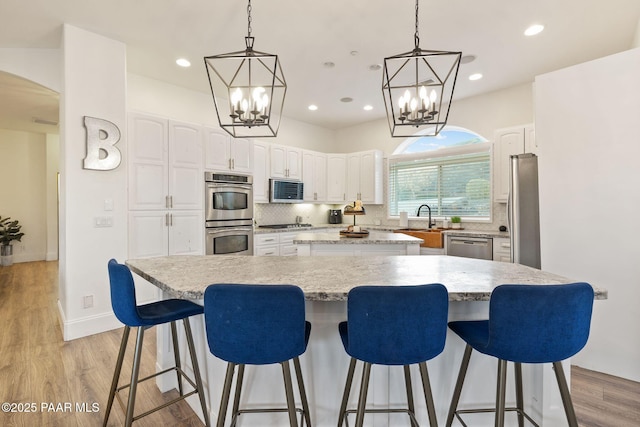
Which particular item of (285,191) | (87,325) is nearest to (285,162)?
(285,191)

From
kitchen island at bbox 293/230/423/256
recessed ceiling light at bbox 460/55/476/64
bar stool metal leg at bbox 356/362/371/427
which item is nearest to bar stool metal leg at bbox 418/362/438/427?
bar stool metal leg at bbox 356/362/371/427

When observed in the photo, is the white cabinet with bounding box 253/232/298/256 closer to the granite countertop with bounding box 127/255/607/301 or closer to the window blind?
the window blind

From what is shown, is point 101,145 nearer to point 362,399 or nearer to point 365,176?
point 362,399

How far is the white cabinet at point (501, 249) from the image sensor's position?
4.00 meters

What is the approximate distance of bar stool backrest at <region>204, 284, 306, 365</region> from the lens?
1.15 metres

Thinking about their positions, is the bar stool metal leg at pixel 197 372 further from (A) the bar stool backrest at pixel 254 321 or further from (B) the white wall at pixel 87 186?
(B) the white wall at pixel 87 186

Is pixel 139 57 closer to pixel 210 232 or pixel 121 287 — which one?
pixel 210 232

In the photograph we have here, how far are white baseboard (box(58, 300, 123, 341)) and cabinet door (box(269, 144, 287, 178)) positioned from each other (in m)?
2.96

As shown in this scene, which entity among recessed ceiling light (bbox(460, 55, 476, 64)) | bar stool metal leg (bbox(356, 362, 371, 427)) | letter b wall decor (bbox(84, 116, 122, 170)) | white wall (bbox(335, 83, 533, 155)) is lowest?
bar stool metal leg (bbox(356, 362, 371, 427))

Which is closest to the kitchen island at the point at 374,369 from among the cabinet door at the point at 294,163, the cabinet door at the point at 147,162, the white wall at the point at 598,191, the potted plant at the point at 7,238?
the white wall at the point at 598,191

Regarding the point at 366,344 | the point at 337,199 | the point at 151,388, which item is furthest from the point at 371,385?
the point at 337,199

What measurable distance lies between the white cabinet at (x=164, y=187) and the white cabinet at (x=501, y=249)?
150 inches

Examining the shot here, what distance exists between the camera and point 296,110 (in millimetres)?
5574

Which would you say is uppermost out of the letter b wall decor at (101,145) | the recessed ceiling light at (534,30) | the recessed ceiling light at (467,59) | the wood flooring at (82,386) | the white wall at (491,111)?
the recessed ceiling light at (467,59)
